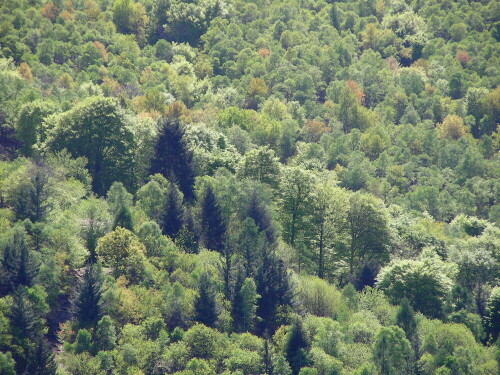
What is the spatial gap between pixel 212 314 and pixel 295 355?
9.51 meters

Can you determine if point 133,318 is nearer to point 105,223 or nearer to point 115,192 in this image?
point 105,223

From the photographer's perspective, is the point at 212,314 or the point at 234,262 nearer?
the point at 212,314

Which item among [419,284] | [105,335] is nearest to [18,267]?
[105,335]

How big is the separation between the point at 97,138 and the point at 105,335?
42955 millimetres

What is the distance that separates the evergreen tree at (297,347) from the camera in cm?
9250

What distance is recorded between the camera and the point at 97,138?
127 meters

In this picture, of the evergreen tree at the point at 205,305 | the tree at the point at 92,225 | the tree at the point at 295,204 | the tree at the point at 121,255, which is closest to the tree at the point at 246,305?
the evergreen tree at the point at 205,305

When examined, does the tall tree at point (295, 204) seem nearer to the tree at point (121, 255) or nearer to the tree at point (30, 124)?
the tree at point (121, 255)

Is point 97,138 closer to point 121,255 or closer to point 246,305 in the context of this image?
point 121,255

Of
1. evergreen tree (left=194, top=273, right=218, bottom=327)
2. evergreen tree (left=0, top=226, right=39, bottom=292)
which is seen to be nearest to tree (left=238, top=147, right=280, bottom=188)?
evergreen tree (left=194, top=273, right=218, bottom=327)

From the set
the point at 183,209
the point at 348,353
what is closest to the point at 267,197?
the point at 183,209

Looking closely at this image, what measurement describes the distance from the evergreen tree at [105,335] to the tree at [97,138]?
125ft

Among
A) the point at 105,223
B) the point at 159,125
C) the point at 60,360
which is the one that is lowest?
the point at 60,360

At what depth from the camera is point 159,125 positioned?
5037 inches
